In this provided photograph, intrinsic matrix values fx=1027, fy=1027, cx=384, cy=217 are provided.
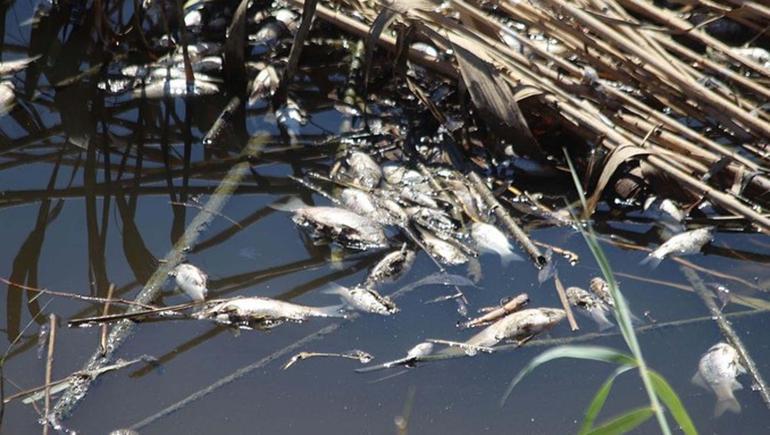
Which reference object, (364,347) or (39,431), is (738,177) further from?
(39,431)

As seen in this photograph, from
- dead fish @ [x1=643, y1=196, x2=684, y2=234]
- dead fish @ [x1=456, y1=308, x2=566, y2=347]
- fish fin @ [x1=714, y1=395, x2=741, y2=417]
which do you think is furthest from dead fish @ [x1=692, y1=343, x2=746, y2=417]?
dead fish @ [x1=643, y1=196, x2=684, y2=234]

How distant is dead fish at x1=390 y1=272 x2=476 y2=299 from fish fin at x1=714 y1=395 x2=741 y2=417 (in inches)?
23.9

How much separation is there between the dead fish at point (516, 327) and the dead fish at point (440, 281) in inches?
6.6

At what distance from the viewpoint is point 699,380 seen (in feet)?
7.21

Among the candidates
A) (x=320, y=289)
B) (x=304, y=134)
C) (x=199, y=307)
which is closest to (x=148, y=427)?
(x=199, y=307)

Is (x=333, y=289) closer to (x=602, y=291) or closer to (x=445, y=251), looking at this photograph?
(x=445, y=251)

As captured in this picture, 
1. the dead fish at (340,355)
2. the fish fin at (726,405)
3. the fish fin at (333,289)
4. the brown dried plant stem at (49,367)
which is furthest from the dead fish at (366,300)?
the fish fin at (726,405)

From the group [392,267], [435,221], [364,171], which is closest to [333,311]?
[392,267]

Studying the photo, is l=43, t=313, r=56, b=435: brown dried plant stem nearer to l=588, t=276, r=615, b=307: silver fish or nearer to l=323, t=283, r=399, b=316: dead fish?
l=323, t=283, r=399, b=316: dead fish

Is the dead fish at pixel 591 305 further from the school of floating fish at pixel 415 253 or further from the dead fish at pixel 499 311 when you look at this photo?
the dead fish at pixel 499 311

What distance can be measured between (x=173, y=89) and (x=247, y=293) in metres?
0.97

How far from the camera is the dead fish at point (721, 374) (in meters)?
2.15

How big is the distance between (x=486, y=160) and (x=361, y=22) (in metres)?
0.61

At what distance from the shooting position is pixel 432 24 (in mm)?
2930
